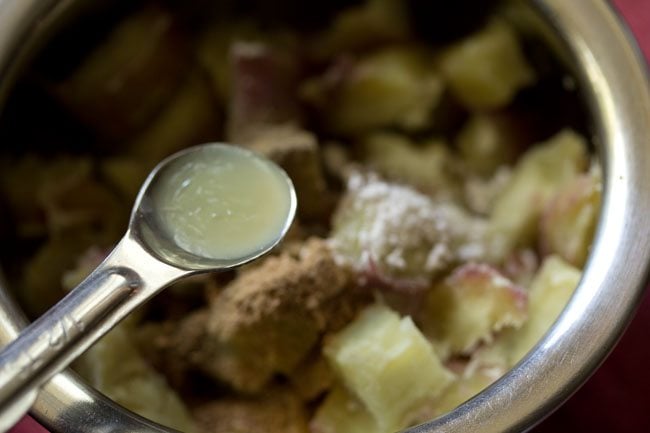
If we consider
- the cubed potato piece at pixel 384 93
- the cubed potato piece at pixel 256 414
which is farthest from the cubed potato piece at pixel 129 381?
the cubed potato piece at pixel 384 93

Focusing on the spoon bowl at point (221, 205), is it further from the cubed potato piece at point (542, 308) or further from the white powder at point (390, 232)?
the cubed potato piece at point (542, 308)

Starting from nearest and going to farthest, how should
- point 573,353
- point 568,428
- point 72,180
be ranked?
1. point 573,353
2. point 568,428
3. point 72,180

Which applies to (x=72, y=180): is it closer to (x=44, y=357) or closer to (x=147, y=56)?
(x=147, y=56)

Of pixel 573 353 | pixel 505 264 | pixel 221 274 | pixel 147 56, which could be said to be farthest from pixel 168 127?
pixel 573 353

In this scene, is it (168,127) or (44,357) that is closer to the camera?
(44,357)

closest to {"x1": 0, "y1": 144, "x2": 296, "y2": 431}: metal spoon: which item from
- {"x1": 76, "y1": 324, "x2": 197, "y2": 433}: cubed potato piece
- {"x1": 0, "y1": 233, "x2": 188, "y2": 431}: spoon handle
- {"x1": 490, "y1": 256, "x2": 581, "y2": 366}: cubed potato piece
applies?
{"x1": 0, "y1": 233, "x2": 188, "y2": 431}: spoon handle

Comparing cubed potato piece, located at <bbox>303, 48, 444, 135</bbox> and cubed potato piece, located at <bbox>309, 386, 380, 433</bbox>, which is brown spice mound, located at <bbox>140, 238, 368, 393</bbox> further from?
cubed potato piece, located at <bbox>303, 48, 444, 135</bbox>
